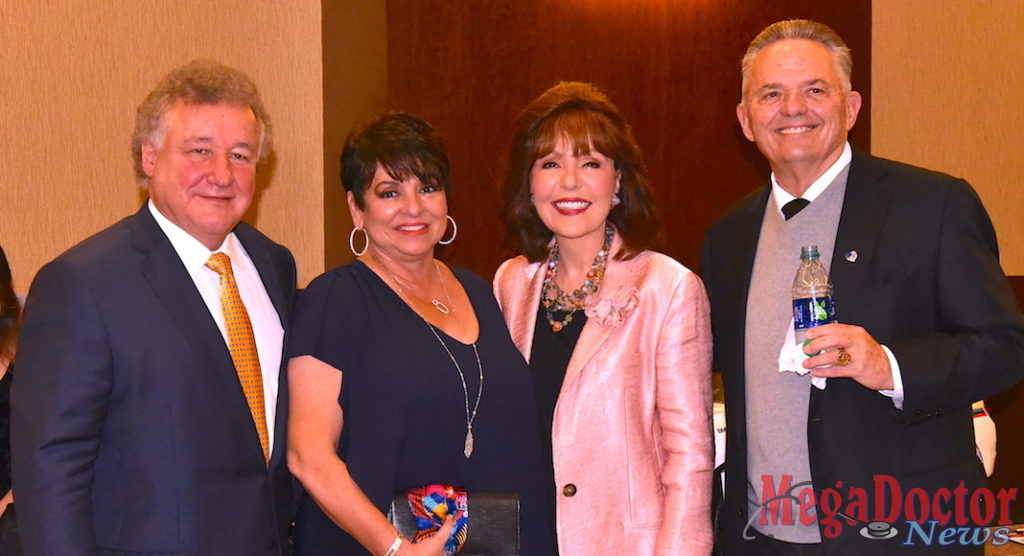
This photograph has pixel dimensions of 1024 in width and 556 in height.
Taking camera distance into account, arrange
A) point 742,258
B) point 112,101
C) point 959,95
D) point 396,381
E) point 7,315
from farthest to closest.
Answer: point 959,95 < point 112,101 < point 7,315 < point 742,258 < point 396,381

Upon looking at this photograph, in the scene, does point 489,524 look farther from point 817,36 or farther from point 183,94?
point 817,36

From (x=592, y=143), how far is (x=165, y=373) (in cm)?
131

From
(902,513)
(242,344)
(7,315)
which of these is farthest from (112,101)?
(902,513)

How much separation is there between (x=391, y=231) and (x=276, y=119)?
2434 millimetres

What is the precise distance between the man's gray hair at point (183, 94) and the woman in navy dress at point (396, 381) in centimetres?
37

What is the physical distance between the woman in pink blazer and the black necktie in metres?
0.31

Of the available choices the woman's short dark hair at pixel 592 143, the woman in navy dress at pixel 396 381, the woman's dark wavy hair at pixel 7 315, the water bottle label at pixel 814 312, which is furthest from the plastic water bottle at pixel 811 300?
the woman's dark wavy hair at pixel 7 315

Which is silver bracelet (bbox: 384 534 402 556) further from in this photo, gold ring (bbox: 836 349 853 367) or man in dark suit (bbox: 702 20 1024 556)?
gold ring (bbox: 836 349 853 367)

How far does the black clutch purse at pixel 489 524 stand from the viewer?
2.44 meters

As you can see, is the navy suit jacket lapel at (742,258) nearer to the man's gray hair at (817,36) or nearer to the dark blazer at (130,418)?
the man's gray hair at (817,36)

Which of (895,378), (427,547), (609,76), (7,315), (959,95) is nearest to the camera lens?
(895,378)

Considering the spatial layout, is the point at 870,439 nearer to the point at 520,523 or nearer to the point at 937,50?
the point at 520,523

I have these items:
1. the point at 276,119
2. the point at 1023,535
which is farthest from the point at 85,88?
the point at 1023,535

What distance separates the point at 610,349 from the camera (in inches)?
104
